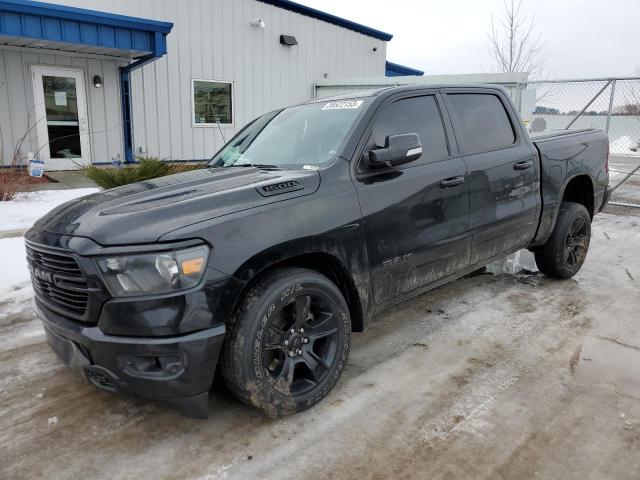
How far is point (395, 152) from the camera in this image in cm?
312

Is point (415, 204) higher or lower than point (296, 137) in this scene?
lower

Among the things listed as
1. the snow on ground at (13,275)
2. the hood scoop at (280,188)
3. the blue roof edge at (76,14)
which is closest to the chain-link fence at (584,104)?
the hood scoop at (280,188)

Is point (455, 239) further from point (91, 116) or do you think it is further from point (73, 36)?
point (91, 116)

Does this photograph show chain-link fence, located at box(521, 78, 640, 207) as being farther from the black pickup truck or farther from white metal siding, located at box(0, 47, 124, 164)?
white metal siding, located at box(0, 47, 124, 164)

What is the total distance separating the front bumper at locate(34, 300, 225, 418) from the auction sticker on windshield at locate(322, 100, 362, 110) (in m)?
1.87

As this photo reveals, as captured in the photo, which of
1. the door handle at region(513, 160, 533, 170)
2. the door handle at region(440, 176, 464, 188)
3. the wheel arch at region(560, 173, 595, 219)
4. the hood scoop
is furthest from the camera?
the wheel arch at region(560, 173, 595, 219)

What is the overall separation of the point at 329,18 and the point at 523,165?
43.9 ft

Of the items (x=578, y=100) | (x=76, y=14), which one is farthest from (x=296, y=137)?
(x=578, y=100)

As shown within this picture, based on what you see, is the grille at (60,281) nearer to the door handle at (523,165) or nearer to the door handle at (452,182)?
the door handle at (452,182)

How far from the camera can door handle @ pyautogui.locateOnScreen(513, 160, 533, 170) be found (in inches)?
169

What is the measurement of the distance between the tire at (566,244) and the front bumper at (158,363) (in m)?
3.83

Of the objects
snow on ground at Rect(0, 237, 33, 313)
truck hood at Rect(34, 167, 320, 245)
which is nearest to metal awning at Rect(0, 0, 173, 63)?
snow on ground at Rect(0, 237, 33, 313)

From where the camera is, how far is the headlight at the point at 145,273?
2.36m

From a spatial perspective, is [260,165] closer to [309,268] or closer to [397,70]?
[309,268]
